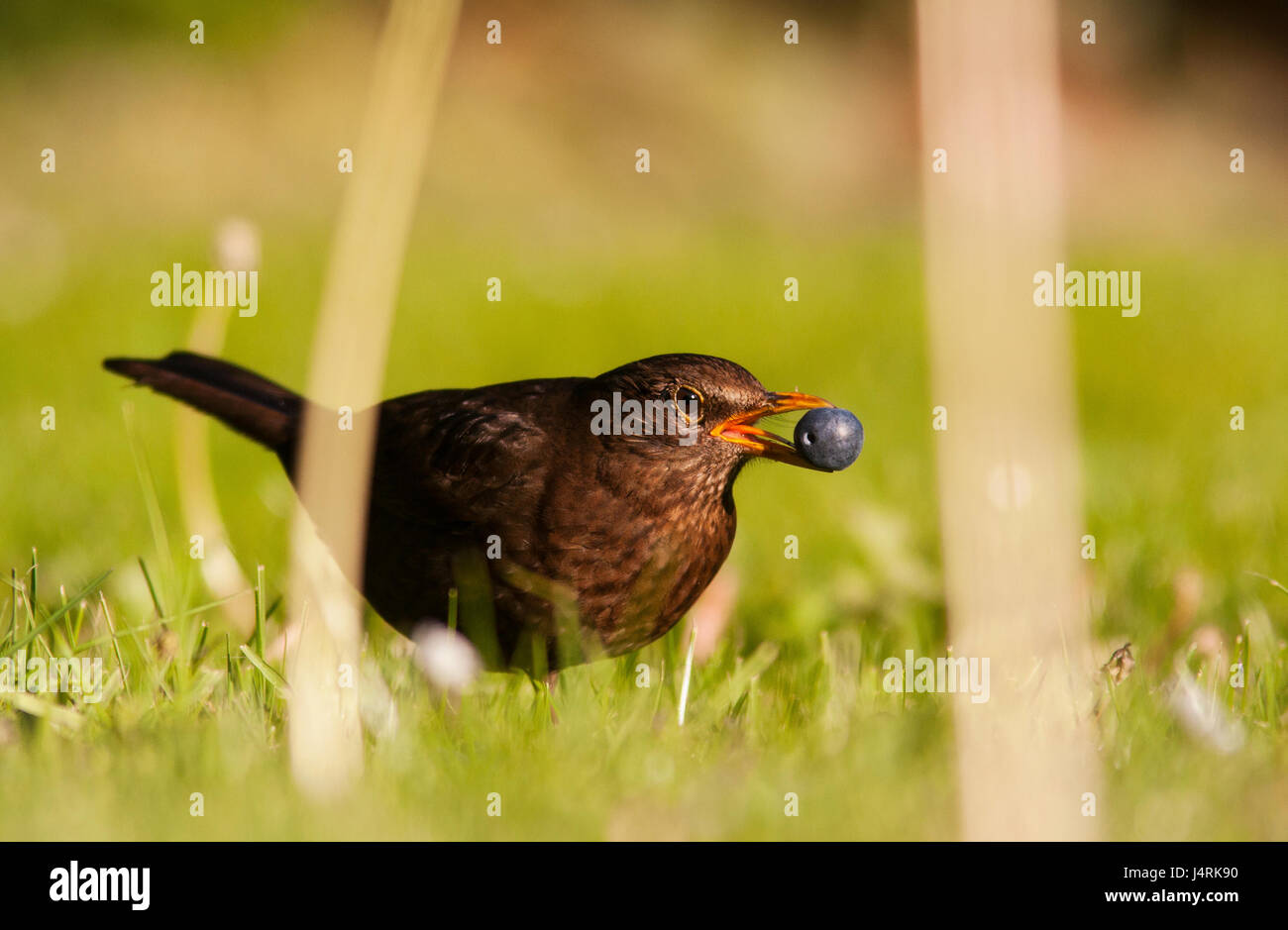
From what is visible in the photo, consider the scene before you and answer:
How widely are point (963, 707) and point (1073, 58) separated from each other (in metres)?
14.9

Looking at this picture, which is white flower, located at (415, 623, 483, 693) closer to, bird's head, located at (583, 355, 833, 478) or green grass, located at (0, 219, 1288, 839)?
green grass, located at (0, 219, 1288, 839)

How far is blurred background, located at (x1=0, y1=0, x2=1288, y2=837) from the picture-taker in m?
5.19

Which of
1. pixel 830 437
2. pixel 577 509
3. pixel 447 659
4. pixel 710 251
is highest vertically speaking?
pixel 710 251

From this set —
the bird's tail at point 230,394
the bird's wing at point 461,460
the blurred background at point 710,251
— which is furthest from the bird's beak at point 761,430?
the bird's tail at point 230,394

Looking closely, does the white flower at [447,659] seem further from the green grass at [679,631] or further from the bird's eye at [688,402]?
the bird's eye at [688,402]

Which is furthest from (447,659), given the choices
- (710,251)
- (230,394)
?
(710,251)

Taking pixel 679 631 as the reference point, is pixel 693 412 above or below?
above

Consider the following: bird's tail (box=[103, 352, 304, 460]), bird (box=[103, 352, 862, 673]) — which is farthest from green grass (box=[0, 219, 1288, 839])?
bird's tail (box=[103, 352, 304, 460])

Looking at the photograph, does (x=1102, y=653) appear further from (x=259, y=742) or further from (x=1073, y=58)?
(x=1073, y=58)

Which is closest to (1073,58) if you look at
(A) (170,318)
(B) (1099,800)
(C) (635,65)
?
(C) (635,65)

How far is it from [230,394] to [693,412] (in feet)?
4.91

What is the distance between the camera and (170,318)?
946 centimetres

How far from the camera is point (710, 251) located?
12305mm

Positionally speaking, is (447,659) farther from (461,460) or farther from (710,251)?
(710,251)
